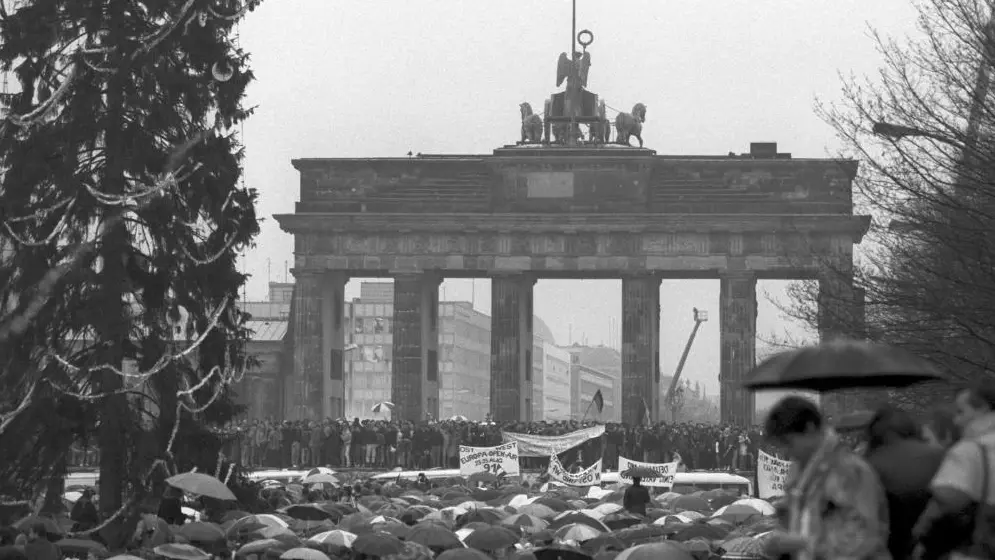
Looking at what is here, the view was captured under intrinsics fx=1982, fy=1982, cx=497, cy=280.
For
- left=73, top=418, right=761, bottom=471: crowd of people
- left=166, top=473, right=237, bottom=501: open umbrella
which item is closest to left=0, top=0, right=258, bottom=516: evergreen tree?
left=166, top=473, right=237, bottom=501: open umbrella

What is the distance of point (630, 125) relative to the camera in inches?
3273

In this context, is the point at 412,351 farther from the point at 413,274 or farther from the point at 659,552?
the point at 659,552

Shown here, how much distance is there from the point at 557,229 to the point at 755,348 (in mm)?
9953

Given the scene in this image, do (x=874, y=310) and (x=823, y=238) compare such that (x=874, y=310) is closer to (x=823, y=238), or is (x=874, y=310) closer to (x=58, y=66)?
(x=58, y=66)

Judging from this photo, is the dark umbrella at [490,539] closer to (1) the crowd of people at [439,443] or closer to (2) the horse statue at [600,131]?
(1) the crowd of people at [439,443]

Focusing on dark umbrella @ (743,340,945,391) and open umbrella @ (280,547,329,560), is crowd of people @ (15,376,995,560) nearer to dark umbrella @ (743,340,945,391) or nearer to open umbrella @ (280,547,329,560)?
dark umbrella @ (743,340,945,391)

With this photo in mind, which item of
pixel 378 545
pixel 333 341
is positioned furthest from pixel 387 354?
pixel 378 545

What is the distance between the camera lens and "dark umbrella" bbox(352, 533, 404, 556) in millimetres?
19941

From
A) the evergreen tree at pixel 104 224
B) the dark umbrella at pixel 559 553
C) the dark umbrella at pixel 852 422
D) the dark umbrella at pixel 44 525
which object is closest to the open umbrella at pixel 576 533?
the dark umbrella at pixel 559 553

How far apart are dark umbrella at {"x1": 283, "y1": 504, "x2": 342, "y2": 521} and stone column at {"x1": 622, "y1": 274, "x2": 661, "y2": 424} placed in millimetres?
54953

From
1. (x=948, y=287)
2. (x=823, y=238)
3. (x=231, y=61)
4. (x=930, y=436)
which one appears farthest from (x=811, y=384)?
(x=823, y=238)

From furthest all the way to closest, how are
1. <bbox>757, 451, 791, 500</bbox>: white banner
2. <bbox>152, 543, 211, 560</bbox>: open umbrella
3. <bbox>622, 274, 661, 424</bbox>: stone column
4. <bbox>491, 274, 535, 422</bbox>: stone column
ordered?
<bbox>491, 274, 535, 422</bbox>: stone column
<bbox>622, 274, 661, 424</bbox>: stone column
<bbox>757, 451, 791, 500</bbox>: white banner
<bbox>152, 543, 211, 560</bbox>: open umbrella

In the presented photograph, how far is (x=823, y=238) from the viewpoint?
265ft

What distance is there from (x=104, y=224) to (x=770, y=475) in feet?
42.2
